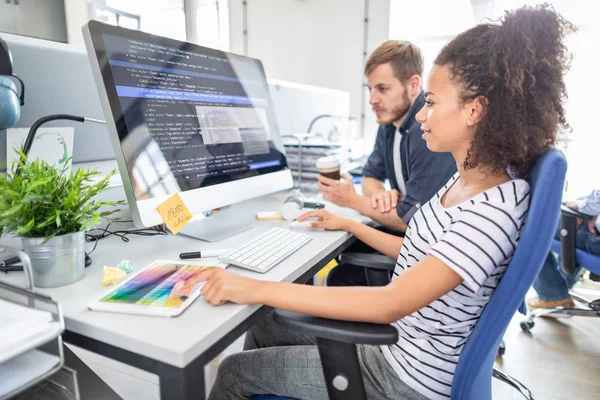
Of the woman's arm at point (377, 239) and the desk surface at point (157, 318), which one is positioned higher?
the desk surface at point (157, 318)

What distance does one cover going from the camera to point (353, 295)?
695 millimetres

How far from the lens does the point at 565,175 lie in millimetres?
619

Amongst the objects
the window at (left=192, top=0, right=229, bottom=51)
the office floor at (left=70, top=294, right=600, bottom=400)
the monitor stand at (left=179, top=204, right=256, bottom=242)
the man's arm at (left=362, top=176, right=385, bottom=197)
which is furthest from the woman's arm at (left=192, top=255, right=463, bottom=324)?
the window at (left=192, top=0, right=229, bottom=51)

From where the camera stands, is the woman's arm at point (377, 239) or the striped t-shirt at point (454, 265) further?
the woman's arm at point (377, 239)

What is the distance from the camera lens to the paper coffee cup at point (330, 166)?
134 cm

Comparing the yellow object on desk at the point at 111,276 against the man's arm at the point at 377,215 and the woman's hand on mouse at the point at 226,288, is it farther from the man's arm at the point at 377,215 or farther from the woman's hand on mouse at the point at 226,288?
the man's arm at the point at 377,215

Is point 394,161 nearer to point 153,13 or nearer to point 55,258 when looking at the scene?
point 55,258

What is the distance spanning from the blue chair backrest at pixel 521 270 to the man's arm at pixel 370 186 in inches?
40.4

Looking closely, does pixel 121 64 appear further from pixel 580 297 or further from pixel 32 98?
pixel 580 297

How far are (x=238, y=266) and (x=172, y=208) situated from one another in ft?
0.70

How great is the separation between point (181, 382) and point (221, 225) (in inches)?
26.7

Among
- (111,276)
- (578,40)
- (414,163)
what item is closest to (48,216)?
(111,276)

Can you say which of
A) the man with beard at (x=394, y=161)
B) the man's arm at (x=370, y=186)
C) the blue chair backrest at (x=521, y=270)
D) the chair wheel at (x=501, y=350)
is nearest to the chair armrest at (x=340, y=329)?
the blue chair backrest at (x=521, y=270)

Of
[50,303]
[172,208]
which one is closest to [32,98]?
[172,208]
